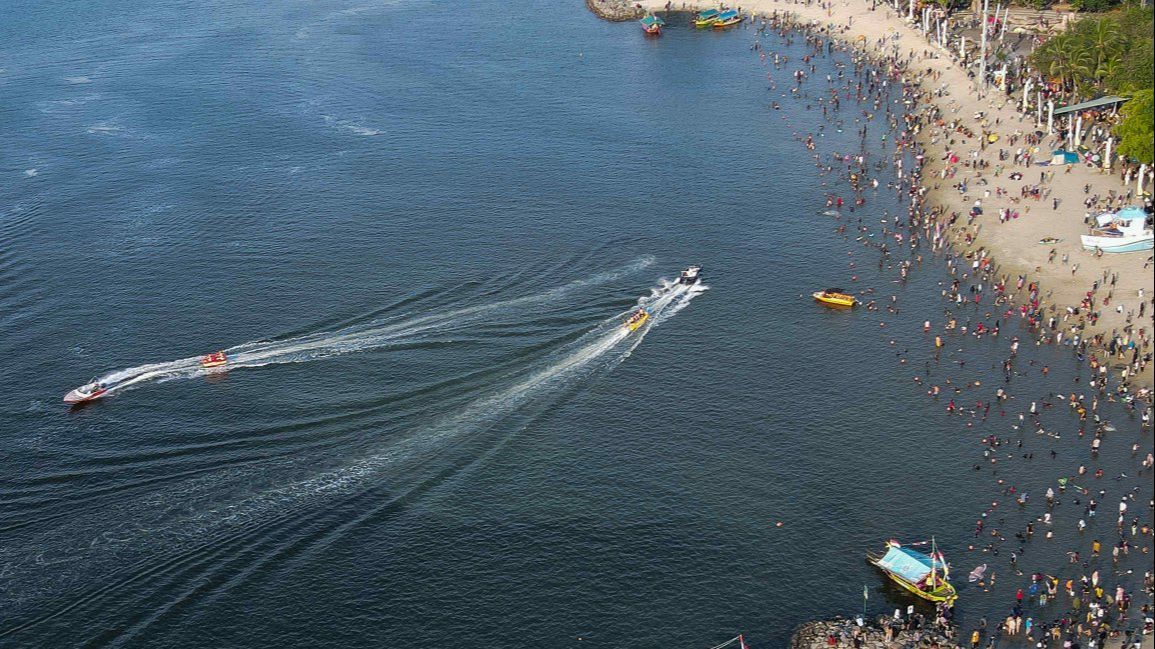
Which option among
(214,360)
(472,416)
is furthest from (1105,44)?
Answer: (214,360)

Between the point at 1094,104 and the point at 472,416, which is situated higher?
the point at 1094,104

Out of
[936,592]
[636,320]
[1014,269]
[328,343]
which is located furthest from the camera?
[1014,269]

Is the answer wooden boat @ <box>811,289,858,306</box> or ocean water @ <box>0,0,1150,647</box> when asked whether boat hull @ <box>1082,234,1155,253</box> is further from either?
wooden boat @ <box>811,289,858,306</box>

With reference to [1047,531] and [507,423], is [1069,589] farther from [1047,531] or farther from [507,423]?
[507,423]

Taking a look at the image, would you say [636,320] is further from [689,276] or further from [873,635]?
[873,635]

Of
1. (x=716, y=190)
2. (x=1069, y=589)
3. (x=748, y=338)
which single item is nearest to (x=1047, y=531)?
(x=1069, y=589)

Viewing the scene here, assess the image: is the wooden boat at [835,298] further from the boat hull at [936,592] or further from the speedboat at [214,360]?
the speedboat at [214,360]

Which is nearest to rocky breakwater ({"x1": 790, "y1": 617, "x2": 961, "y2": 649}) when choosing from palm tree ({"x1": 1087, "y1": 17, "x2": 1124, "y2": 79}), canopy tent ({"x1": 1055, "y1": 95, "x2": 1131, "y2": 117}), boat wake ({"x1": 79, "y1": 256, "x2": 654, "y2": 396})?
Answer: boat wake ({"x1": 79, "y1": 256, "x2": 654, "y2": 396})
